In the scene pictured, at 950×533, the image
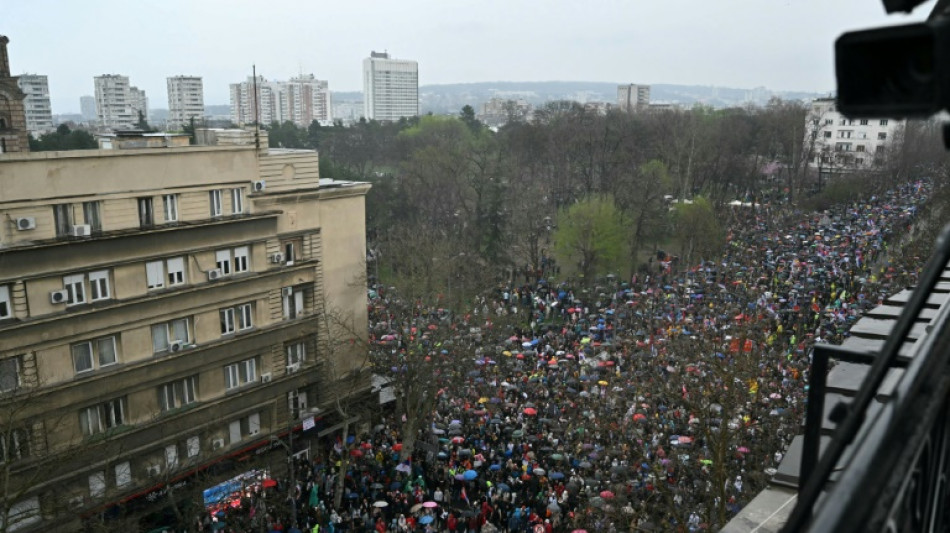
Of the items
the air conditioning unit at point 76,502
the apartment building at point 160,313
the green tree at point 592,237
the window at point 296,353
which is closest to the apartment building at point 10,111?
the apartment building at point 160,313

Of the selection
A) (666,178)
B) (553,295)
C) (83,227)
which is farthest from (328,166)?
(83,227)

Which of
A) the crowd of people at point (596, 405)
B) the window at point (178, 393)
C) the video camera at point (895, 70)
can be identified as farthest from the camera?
the window at point (178, 393)

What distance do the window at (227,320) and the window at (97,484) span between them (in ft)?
16.0

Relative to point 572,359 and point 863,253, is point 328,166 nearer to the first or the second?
point 572,359

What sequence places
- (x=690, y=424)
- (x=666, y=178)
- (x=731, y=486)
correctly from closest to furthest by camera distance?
(x=731, y=486), (x=690, y=424), (x=666, y=178)

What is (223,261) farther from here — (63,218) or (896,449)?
(896,449)

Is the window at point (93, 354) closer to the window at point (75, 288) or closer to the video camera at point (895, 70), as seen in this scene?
the window at point (75, 288)

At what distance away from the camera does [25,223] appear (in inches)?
663

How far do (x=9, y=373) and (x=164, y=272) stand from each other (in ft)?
14.3

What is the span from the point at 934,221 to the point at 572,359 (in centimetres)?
2657

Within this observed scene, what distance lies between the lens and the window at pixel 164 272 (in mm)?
19516

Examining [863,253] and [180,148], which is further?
[863,253]

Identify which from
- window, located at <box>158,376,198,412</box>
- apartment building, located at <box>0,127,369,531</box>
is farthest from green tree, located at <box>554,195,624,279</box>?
window, located at <box>158,376,198,412</box>

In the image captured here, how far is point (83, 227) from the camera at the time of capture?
699 inches
